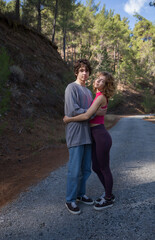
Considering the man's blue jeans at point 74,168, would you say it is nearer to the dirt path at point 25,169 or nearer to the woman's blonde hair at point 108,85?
the woman's blonde hair at point 108,85

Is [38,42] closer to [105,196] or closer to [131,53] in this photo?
[105,196]

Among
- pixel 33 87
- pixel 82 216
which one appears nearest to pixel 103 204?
pixel 82 216

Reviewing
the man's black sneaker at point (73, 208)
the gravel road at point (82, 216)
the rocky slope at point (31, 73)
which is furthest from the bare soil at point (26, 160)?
the rocky slope at point (31, 73)

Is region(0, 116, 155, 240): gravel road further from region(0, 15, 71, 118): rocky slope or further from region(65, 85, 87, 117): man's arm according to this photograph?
region(0, 15, 71, 118): rocky slope

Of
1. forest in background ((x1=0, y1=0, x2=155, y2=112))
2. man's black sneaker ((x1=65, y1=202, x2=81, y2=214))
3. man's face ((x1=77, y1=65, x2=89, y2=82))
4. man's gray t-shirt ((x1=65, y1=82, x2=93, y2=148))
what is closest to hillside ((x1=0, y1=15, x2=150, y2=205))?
man's black sneaker ((x1=65, y1=202, x2=81, y2=214))

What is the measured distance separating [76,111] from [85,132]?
0.35 meters

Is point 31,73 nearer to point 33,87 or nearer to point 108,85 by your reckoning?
point 33,87

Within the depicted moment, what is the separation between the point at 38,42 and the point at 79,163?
60.2 feet

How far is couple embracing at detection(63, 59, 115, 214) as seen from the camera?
2.51m

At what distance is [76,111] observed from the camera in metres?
2.45

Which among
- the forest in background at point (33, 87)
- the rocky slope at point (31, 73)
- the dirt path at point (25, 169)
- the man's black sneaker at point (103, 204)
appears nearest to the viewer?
the man's black sneaker at point (103, 204)

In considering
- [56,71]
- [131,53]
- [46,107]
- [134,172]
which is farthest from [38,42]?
[131,53]

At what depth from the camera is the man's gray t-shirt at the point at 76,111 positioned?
8.12 ft

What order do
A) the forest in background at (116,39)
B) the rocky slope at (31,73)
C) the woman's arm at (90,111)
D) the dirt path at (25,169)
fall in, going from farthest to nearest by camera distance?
the forest in background at (116,39), the rocky slope at (31,73), the dirt path at (25,169), the woman's arm at (90,111)
